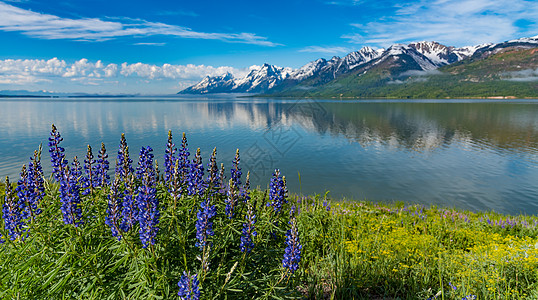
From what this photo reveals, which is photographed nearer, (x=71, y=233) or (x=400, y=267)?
(x=71, y=233)

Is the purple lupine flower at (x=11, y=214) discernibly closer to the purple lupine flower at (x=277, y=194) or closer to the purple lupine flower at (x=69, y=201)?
the purple lupine flower at (x=69, y=201)

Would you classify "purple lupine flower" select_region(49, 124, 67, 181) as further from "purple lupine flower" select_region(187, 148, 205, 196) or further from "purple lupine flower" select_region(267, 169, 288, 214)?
"purple lupine flower" select_region(267, 169, 288, 214)

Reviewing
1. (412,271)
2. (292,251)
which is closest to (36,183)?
(292,251)

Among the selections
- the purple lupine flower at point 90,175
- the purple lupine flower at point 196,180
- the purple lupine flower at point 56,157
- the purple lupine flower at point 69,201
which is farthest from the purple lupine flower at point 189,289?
the purple lupine flower at point 56,157

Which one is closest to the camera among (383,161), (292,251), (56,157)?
(292,251)

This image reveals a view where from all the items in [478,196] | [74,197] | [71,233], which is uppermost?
[74,197]

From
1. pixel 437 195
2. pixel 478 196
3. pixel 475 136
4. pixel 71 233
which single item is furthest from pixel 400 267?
pixel 475 136

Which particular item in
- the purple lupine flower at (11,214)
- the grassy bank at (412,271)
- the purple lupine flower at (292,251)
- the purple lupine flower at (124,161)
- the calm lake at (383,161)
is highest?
the purple lupine flower at (124,161)

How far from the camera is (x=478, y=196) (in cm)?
2623

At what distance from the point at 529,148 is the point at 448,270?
57.0 metres

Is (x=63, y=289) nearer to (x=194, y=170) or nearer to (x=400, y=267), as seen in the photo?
(x=194, y=170)

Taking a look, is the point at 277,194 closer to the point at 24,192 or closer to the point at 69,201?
the point at 69,201

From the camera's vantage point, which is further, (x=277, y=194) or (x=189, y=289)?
(x=277, y=194)

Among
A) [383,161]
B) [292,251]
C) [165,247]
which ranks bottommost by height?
[383,161]
